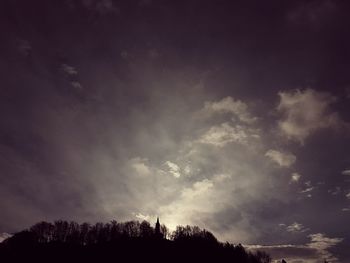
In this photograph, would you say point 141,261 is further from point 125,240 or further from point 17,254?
point 17,254

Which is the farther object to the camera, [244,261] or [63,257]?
[244,261]

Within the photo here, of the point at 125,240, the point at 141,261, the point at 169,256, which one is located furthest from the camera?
the point at 125,240

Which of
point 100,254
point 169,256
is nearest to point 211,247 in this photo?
point 169,256

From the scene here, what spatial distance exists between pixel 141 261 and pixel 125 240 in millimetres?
32330

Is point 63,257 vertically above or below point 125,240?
below

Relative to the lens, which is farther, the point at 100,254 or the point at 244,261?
the point at 244,261

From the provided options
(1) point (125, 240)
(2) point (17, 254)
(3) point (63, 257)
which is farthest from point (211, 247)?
(2) point (17, 254)

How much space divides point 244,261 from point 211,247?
19679 millimetres

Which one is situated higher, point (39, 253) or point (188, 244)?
point (188, 244)

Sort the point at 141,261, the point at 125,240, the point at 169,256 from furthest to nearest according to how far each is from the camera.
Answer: the point at 125,240 → the point at 169,256 → the point at 141,261

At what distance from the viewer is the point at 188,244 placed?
198 metres

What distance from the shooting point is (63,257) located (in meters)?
165

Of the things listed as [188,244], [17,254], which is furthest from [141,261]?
[17,254]

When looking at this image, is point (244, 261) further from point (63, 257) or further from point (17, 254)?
point (17, 254)
